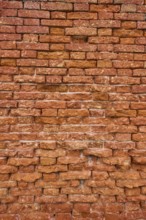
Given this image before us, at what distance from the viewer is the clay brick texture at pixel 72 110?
7.84 ft

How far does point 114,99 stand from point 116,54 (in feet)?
1.34

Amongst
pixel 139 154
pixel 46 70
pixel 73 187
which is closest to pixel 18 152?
pixel 73 187

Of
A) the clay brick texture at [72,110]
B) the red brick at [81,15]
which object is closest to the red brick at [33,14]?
the clay brick texture at [72,110]

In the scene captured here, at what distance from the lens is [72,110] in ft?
7.93

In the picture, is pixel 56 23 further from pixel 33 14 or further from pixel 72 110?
pixel 72 110

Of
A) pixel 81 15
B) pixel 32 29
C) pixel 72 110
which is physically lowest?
pixel 72 110

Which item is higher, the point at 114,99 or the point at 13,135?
the point at 114,99

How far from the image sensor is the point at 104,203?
7.95 feet

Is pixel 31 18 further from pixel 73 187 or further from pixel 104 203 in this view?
pixel 104 203

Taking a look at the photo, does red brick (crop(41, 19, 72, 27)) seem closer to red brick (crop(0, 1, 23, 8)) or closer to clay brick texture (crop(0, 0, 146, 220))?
clay brick texture (crop(0, 0, 146, 220))

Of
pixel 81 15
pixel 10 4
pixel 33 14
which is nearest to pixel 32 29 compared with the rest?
pixel 33 14

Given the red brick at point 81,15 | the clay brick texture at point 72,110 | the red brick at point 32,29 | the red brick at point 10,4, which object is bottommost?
the clay brick texture at point 72,110

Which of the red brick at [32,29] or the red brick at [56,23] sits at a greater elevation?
the red brick at [56,23]

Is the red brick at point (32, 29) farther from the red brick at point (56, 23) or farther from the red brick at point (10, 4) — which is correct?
the red brick at point (10, 4)
